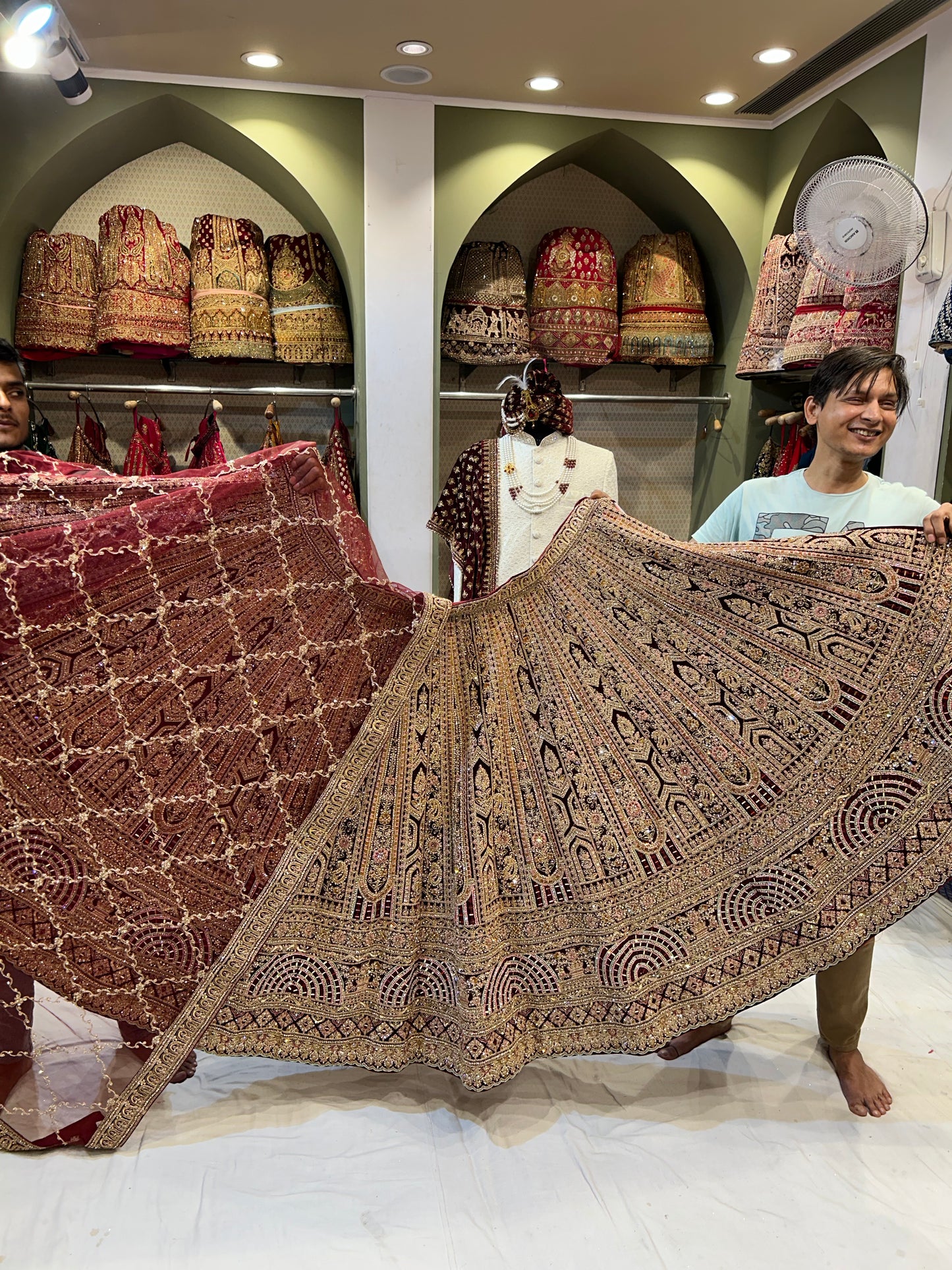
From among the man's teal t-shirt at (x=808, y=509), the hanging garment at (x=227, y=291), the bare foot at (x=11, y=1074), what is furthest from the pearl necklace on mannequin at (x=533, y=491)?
the bare foot at (x=11, y=1074)

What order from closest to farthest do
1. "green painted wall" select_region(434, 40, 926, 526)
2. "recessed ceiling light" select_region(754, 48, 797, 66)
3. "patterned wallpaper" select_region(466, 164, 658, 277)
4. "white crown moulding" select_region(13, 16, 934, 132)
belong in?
"recessed ceiling light" select_region(754, 48, 797, 66), "white crown moulding" select_region(13, 16, 934, 132), "green painted wall" select_region(434, 40, 926, 526), "patterned wallpaper" select_region(466, 164, 658, 277)

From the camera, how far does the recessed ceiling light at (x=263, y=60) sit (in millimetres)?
→ 3338

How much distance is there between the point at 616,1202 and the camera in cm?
163

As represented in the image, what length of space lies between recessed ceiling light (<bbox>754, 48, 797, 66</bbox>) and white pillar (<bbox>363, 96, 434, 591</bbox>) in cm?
124

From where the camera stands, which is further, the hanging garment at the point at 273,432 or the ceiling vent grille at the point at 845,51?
the hanging garment at the point at 273,432

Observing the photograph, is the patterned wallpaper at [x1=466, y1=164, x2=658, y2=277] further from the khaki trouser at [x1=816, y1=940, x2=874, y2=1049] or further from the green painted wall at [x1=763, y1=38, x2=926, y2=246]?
the khaki trouser at [x1=816, y1=940, x2=874, y2=1049]

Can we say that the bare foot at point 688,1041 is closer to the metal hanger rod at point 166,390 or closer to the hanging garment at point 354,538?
the hanging garment at point 354,538

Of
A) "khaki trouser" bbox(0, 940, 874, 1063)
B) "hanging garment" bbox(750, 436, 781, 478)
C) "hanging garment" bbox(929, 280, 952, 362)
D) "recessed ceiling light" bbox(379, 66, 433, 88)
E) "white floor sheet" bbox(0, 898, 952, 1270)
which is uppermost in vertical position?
"recessed ceiling light" bbox(379, 66, 433, 88)

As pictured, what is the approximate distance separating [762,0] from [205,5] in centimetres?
172

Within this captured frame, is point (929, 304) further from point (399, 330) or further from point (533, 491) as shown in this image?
point (399, 330)

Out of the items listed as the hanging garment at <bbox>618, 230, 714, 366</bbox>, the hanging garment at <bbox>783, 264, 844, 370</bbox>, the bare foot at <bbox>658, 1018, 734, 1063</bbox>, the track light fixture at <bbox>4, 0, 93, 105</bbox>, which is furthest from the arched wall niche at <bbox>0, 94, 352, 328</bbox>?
the bare foot at <bbox>658, 1018, 734, 1063</bbox>

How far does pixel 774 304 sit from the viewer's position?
11.4 ft

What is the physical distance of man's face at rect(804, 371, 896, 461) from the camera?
2096 mm

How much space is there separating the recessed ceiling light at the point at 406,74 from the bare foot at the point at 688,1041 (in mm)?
3294
